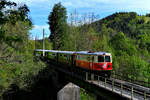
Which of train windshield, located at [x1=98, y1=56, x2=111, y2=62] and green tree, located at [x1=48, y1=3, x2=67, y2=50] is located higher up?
green tree, located at [x1=48, y1=3, x2=67, y2=50]

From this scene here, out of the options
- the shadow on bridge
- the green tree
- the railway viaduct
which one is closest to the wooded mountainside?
the green tree

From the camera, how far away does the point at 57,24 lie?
171 ft

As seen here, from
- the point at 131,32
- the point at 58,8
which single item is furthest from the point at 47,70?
the point at 131,32

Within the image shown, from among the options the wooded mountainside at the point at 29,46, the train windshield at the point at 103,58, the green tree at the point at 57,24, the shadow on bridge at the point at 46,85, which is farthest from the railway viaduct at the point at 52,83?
the green tree at the point at 57,24

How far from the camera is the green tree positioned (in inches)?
2010

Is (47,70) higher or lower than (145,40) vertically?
lower

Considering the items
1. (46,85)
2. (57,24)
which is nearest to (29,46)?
(46,85)

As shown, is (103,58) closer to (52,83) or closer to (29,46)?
(29,46)

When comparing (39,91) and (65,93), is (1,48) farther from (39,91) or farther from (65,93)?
(39,91)

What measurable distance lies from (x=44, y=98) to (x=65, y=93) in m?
8.21

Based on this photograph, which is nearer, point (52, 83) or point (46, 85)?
point (46, 85)

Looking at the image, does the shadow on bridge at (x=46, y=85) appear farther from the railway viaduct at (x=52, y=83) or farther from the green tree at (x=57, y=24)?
the green tree at (x=57, y=24)

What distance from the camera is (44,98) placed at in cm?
3569

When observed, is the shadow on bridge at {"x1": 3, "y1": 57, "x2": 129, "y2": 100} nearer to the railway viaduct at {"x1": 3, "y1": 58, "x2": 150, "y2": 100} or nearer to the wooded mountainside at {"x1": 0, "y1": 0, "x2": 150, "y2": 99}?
the railway viaduct at {"x1": 3, "y1": 58, "x2": 150, "y2": 100}
